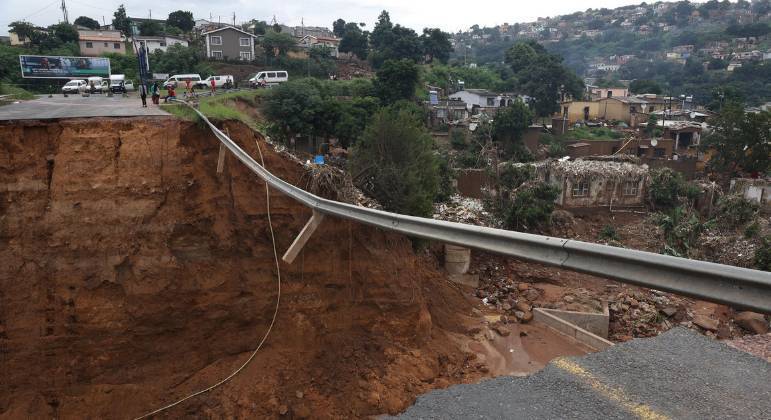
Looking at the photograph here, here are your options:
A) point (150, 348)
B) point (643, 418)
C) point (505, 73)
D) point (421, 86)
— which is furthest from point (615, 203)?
point (505, 73)

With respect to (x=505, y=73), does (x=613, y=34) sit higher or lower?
higher

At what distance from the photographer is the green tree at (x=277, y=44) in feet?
180

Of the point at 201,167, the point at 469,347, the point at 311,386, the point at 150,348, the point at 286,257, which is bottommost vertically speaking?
the point at 469,347

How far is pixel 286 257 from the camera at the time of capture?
743 cm

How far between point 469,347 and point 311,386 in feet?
13.4

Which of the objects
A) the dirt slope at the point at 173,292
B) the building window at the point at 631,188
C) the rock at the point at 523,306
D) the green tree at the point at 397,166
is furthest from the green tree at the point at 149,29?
the rock at the point at 523,306

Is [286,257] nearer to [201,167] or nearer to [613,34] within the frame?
[201,167]

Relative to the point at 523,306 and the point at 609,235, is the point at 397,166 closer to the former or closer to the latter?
the point at 523,306

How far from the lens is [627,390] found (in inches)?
346

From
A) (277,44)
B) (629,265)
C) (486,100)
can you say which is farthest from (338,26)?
(629,265)

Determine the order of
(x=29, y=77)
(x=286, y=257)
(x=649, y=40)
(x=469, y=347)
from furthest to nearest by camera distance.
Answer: (x=649, y=40)
(x=29, y=77)
(x=469, y=347)
(x=286, y=257)

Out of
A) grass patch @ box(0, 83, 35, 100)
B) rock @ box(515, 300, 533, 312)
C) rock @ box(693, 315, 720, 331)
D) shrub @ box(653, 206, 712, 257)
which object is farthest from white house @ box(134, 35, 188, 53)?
rock @ box(693, 315, 720, 331)

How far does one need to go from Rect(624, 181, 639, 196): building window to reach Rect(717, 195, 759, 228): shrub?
4110 mm

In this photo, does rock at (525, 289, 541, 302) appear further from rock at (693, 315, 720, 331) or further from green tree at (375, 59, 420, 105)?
green tree at (375, 59, 420, 105)
